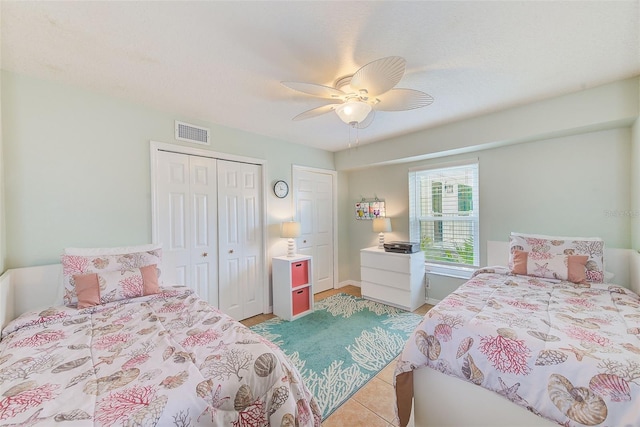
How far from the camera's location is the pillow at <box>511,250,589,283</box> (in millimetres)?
2102

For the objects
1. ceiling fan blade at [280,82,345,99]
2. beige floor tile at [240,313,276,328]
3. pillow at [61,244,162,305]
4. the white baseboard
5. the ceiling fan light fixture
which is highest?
ceiling fan blade at [280,82,345,99]

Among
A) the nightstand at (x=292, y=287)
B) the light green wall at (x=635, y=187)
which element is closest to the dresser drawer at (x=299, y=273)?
the nightstand at (x=292, y=287)

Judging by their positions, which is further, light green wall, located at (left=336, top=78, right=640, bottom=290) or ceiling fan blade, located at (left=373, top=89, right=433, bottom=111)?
light green wall, located at (left=336, top=78, right=640, bottom=290)

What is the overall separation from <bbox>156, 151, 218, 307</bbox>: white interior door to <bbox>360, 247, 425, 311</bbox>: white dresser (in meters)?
2.11

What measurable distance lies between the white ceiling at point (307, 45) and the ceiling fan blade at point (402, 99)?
0.83 ft

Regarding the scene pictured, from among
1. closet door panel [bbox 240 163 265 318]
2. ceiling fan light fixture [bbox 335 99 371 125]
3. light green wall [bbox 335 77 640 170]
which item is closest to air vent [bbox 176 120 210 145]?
closet door panel [bbox 240 163 265 318]

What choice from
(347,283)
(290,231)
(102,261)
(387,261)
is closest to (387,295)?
(387,261)

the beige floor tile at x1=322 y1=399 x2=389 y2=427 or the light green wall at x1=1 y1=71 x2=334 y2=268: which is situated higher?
the light green wall at x1=1 y1=71 x2=334 y2=268

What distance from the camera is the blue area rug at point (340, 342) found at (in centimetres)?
197

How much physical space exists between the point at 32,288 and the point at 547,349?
3.31 m

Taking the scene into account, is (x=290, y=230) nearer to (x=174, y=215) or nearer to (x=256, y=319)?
(x=256, y=319)

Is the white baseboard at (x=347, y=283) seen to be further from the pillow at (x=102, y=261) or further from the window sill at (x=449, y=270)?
the pillow at (x=102, y=261)

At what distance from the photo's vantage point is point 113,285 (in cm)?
186

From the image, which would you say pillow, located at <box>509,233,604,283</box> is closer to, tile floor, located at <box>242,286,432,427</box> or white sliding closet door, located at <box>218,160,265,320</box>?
tile floor, located at <box>242,286,432,427</box>
